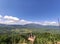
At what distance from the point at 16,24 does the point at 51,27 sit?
65.9 inches

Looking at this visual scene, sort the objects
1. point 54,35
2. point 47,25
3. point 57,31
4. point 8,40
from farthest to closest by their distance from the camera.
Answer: point 47,25 < point 57,31 < point 54,35 < point 8,40

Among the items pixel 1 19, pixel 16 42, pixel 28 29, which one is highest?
pixel 1 19

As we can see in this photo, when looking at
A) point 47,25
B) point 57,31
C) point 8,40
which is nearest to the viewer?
point 8,40

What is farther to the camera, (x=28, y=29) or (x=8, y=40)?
(x=28, y=29)

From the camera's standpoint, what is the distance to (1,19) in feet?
20.5

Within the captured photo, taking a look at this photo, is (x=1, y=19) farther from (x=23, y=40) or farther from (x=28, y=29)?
(x=23, y=40)

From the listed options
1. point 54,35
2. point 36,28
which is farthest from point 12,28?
point 54,35

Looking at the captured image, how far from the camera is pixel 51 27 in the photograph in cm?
659

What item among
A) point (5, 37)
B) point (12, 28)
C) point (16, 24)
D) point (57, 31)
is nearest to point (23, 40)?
point (5, 37)

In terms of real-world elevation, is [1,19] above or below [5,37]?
above

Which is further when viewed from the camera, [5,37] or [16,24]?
[16,24]

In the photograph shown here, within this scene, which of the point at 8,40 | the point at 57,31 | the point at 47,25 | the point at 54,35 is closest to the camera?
the point at 8,40

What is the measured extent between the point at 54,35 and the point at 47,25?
132 cm

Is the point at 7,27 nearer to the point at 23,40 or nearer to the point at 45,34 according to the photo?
the point at 23,40
